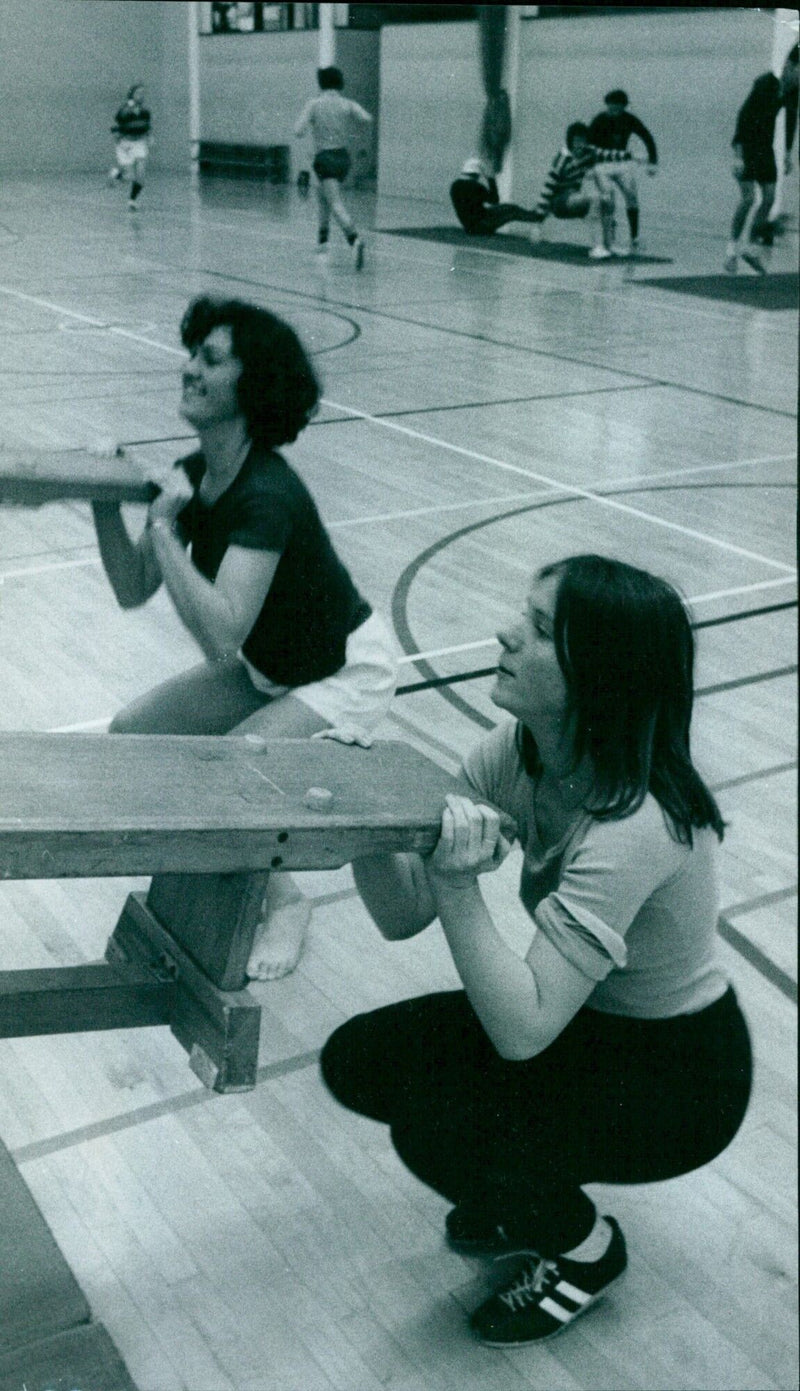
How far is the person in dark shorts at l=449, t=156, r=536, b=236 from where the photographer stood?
12066 mm

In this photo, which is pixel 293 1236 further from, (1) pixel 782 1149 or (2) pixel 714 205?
(2) pixel 714 205

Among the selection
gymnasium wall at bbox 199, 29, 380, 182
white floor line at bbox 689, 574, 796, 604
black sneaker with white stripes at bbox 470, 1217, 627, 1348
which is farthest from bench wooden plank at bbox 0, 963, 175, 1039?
gymnasium wall at bbox 199, 29, 380, 182

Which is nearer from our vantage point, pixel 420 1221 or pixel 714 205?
pixel 420 1221

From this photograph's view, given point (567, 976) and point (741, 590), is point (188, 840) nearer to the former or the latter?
point (567, 976)

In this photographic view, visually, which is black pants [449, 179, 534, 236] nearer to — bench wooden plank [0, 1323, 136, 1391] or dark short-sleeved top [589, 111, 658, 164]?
dark short-sleeved top [589, 111, 658, 164]

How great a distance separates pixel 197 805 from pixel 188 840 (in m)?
0.05

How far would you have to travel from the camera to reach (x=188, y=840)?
1008 millimetres

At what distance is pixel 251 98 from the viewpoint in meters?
15.3

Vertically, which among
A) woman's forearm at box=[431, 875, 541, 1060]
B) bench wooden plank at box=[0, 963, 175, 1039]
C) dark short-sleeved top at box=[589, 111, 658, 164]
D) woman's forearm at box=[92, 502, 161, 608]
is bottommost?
bench wooden plank at box=[0, 963, 175, 1039]

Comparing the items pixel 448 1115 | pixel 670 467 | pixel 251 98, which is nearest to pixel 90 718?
pixel 448 1115

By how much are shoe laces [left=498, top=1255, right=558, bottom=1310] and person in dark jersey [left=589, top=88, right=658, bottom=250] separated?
9.90 metres

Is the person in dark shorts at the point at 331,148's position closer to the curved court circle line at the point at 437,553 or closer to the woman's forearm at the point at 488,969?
the curved court circle line at the point at 437,553

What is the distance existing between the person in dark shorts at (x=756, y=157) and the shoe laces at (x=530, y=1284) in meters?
7.77

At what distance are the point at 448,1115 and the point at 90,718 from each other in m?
1.61
